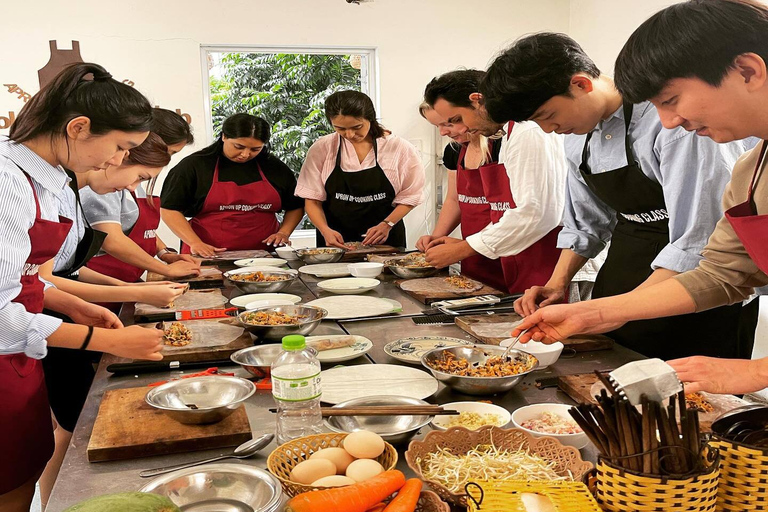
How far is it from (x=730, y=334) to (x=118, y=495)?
195 cm

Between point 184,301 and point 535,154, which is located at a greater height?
point 535,154

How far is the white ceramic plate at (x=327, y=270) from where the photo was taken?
3320 millimetres

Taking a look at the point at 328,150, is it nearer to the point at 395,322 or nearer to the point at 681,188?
the point at 395,322

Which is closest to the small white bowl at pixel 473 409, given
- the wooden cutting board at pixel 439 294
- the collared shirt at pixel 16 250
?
the collared shirt at pixel 16 250

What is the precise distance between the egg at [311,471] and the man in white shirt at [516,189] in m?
1.90

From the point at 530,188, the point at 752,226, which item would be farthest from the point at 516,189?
the point at 752,226

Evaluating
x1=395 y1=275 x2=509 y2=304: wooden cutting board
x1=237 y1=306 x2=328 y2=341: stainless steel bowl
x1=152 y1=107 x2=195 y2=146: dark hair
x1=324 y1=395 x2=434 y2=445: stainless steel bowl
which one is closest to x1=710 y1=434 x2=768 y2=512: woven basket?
x1=324 y1=395 x2=434 y2=445: stainless steel bowl

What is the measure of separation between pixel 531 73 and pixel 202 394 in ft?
4.22

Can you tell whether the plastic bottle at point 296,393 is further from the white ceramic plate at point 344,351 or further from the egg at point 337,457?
the white ceramic plate at point 344,351

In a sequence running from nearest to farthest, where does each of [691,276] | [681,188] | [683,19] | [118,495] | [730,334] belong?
[118,495] < [683,19] < [691,276] < [681,188] < [730,334]

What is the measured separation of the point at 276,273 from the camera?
3.21 metres

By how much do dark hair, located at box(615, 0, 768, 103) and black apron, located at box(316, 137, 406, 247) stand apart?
3209 millimetres

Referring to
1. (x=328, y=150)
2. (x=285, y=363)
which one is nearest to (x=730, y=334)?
(x=285, y=363)

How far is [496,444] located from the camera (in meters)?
1.29
